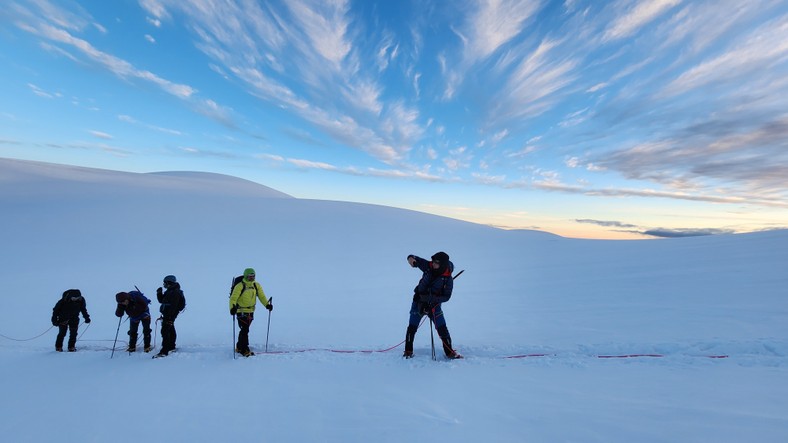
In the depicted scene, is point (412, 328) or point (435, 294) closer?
point (435, 294)

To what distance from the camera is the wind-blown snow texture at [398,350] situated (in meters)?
3.67

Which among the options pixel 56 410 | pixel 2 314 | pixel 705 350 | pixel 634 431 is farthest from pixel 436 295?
pixel 2 314

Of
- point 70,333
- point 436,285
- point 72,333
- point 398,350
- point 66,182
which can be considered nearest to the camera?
point 436,285

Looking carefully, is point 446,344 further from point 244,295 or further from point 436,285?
point 244,295

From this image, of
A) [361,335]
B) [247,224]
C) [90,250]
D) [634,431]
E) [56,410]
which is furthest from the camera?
[247,224]

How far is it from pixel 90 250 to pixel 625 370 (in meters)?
24.6

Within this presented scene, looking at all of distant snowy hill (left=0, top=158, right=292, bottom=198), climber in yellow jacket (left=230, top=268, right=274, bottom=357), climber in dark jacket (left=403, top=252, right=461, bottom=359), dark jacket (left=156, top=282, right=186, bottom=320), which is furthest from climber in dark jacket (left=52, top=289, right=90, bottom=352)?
distant snowy hill (left=0, top=158, right=292, bottom=198)

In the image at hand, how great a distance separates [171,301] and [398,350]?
16.4ft

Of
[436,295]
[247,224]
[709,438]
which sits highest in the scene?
[247,224]

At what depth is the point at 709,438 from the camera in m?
2.99

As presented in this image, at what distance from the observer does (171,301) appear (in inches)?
291

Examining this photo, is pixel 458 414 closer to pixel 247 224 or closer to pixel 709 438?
pixel 709 438

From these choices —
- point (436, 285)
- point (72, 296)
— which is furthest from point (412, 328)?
point (72, 296)

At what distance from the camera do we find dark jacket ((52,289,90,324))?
793 centimetres
